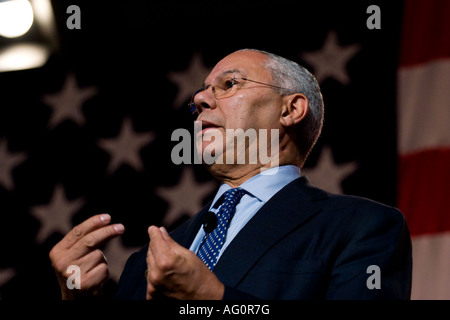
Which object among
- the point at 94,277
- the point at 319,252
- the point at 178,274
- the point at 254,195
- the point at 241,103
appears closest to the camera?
the point at 178,274

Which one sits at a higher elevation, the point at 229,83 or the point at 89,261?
the point at 229,83

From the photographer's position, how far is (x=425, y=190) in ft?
8.59

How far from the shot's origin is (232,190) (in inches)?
66.8

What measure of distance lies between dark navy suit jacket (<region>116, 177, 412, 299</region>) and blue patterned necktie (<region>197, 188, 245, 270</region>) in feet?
0.26

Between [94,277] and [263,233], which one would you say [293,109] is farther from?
[94,277]

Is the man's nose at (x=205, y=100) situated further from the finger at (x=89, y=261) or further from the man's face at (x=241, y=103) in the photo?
the finger at (x=89, y=261)

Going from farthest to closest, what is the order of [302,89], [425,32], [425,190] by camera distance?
[425,32] < [425,190] < [302,89]

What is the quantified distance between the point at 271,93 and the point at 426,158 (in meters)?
1.10

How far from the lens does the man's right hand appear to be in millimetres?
1490

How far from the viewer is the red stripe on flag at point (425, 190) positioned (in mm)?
2574

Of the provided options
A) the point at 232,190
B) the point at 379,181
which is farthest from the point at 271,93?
the point at 379,181

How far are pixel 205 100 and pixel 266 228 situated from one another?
567 millimetres

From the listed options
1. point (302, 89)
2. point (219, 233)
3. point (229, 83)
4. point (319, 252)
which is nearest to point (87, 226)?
point (219, 233)

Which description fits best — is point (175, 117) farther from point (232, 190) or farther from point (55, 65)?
point (232, 190)
